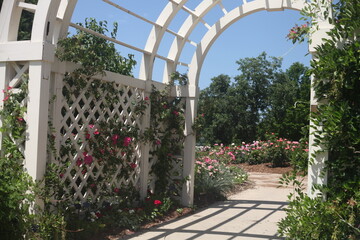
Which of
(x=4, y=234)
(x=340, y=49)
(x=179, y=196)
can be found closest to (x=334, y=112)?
(x=340, y=49)

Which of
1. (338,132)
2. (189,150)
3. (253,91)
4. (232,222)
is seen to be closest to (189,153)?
(189,150)

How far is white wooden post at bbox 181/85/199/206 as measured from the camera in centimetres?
616

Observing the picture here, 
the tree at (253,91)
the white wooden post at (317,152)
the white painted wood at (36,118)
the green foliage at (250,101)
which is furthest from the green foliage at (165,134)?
the tree at (253,91)

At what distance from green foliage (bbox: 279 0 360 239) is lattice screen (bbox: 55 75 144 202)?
239 centimetres

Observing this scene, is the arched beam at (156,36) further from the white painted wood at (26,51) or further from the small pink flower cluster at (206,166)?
the small pink flower cluster at (206,166)

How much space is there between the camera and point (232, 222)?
536 cm

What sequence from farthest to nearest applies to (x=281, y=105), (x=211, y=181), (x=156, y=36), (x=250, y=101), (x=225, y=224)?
(x=250, y=101), (x=281, y=105), (x=211, y=181), (x=156, y=36), (x=225, y=224)

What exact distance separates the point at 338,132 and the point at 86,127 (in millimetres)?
2853

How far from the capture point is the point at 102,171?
4.84 metres

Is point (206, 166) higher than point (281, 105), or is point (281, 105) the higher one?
point (281, 105)

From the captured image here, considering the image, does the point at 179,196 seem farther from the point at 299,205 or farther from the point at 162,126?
the point at 299,205

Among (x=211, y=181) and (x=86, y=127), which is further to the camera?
(x=211, y=181)

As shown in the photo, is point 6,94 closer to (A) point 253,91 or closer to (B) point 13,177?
(B) point 13,177

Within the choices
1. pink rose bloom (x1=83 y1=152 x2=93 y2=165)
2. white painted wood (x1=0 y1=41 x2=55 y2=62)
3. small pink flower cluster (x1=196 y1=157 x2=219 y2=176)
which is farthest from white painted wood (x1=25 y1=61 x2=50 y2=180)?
small pink flower cluster (x1=196 y1=157 x2=219 y2=176)
